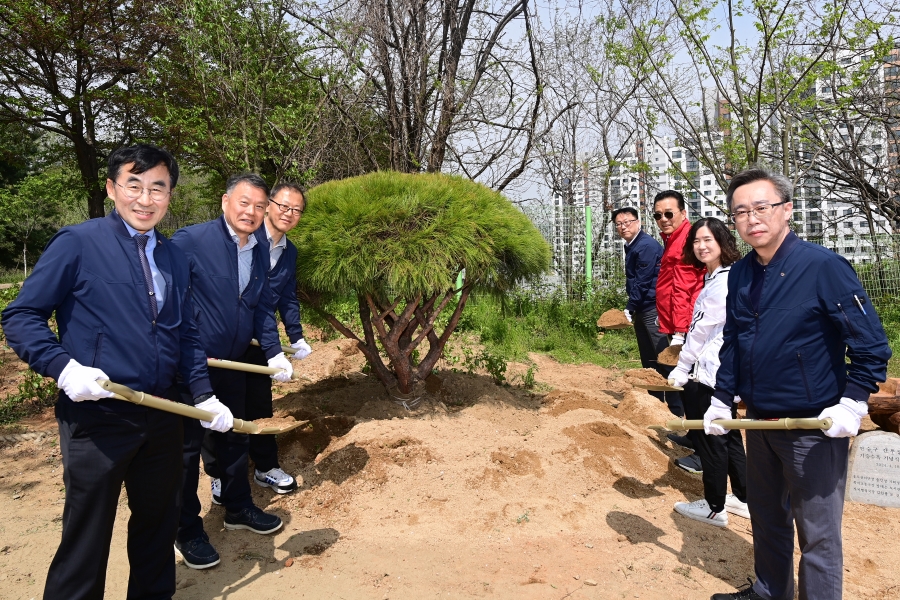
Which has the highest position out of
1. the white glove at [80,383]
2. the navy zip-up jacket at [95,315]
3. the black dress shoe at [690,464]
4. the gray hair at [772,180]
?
the gray hair at [772,180]

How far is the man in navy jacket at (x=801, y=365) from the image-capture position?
214 centimetres

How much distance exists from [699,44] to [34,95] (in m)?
13.1

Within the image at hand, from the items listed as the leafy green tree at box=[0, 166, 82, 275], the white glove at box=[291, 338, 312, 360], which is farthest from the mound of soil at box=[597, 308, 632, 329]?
the leafy green tree at box=[0, 166, 82, 275]

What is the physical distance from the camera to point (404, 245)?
407 cm

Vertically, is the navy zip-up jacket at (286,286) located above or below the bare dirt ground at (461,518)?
above

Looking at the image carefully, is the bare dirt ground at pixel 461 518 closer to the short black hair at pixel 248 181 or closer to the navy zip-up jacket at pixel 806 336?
the navy zip-up jacket at pixel 806 336

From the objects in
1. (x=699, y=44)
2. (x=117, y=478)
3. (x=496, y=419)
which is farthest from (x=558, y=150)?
(x=117, y=478)

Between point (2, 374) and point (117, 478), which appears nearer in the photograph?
point (117, 478)

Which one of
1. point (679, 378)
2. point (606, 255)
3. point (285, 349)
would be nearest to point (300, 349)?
point (285, 349)

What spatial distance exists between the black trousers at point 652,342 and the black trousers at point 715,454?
1.44 metres

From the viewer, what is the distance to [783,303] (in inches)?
89.0

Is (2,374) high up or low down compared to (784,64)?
down

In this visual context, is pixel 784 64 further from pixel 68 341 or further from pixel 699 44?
pixel 68 341

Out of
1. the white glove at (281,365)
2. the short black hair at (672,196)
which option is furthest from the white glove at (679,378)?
the white glove at (281,365)
